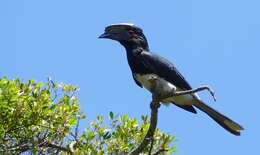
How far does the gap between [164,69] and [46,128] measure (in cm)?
181

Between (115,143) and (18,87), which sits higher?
(18,87)

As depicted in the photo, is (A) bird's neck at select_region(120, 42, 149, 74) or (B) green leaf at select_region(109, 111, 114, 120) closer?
(B) green leaf at select_region(109, 111, 114, 120)

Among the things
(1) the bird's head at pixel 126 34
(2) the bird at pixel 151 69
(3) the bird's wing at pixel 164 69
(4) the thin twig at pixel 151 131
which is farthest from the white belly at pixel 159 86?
(4) the thin twig at pixel 151 131

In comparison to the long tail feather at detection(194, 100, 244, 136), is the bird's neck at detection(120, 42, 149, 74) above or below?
above

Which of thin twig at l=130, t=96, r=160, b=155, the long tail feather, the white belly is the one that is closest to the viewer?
thin twig at l=130, t=96, r=160, b=155

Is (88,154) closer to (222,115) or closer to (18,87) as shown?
(18,87)

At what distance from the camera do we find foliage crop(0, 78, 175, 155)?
6.74 meters

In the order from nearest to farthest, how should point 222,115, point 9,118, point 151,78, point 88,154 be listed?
point 88,154, point 9,118, point 151,78, point 222,115

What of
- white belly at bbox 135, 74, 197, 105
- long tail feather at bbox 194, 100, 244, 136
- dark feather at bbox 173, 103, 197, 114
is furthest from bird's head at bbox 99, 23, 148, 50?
long tail feather at bbox 194, 100, 244, 136

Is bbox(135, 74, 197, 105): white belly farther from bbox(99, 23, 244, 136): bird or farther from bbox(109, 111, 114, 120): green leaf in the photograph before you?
bbox(109, 111, 114, 120): green leaf

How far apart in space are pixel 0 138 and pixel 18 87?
0.82 m

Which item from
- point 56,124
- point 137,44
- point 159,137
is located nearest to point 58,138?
point 56,124

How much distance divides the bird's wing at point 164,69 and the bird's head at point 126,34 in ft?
0.59

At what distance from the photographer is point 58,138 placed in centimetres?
712
